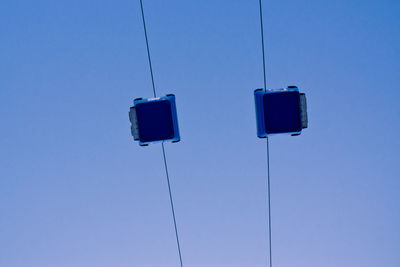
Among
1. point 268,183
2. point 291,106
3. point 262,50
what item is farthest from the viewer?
point 268,183

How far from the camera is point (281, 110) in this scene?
4164 mm

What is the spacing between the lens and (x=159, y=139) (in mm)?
4234

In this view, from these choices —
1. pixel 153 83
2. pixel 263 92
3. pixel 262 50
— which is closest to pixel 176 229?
pixel 153 83

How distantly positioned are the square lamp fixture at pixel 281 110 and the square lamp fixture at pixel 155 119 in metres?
1.13

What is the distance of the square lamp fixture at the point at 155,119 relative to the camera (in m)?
4.18

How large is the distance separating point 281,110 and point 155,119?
1.64 m

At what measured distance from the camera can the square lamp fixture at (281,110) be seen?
412 cm

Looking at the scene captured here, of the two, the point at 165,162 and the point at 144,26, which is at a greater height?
the point at 144,26

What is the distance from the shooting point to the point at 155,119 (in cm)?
421

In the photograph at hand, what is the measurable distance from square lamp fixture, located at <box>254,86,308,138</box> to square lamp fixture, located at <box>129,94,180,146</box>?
1125 mm

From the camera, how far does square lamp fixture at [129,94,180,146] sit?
13.7 feet

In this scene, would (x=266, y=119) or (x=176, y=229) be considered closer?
(x=266, y=119)

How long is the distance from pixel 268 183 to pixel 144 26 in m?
3.35

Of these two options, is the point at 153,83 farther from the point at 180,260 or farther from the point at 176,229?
the point at 180,260
